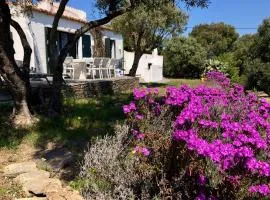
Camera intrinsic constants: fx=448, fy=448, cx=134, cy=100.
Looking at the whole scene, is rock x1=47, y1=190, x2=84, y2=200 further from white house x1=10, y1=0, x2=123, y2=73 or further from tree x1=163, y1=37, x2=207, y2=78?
tree x1=163, y1=37, x2=207, y2=78

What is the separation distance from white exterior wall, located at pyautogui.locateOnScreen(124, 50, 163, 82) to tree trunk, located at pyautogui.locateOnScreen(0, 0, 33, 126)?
1830 centimetres

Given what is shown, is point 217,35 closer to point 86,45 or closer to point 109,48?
point 109,48

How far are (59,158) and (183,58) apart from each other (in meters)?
27.1

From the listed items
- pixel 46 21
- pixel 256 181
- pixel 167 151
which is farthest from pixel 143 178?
pixel 46 21

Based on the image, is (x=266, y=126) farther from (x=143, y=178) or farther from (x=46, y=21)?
(x=46, y=21)

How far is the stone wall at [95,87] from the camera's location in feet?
41.4

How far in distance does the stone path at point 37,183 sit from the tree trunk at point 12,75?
233 cm

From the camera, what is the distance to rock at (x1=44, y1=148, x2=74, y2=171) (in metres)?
5.81

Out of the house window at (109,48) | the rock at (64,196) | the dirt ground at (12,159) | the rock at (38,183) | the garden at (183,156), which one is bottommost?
the dirt ground at (12,159)

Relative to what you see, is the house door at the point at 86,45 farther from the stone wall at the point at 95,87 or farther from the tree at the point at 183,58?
the tree at the point at 183,58

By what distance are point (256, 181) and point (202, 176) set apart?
444mm

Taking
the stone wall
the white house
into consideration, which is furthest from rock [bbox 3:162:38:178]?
the white house

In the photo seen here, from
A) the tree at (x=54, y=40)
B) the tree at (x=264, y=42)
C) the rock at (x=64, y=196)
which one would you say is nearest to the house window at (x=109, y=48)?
the tree at (x=264, y=42)

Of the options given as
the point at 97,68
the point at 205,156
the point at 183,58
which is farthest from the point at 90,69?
the point at 183,58
